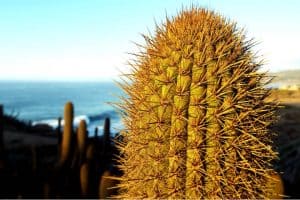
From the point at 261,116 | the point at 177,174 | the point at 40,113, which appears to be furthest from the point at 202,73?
the point at 40,113

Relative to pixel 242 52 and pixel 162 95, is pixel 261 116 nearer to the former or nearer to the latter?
pixel 242 52

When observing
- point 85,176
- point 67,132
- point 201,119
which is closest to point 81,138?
point 67,132

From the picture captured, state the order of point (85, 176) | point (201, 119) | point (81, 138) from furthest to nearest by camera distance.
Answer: point (81, 138)
point (85, 176)
point (201, 119)

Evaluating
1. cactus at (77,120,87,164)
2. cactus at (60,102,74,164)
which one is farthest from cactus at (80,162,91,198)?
cactus at (60,102,74,164)

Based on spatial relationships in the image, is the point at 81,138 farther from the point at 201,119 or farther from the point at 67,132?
the point at 201,119

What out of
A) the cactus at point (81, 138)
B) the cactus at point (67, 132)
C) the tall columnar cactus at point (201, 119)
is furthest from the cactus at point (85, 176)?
the tall columnar cactus at point (201, 119)

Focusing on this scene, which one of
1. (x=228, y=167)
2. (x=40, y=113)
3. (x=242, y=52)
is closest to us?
(x=228, y=167)

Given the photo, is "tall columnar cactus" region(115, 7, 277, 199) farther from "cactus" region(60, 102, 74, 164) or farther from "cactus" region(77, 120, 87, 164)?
"cactus" region(60, 102, 74, 164)
